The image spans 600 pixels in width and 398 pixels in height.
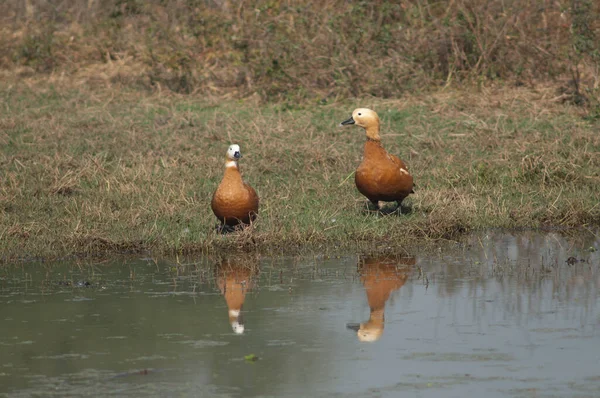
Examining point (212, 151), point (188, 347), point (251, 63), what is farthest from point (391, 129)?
point (188, 347)

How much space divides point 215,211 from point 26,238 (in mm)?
1560

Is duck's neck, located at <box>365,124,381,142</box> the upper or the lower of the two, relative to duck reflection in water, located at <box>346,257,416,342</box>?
upper

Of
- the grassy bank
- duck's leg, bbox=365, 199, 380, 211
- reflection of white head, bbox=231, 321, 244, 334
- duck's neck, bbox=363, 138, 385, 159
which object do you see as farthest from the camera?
the grassy bank

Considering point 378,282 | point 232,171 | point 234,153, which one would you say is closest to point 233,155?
point 234,153

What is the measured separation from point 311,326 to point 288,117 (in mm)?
8096

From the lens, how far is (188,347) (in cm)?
580

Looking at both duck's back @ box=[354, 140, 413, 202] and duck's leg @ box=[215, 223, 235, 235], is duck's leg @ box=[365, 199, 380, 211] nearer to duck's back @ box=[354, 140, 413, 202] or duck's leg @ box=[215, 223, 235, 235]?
duck's back @ box=[354, 140, 413, 202]

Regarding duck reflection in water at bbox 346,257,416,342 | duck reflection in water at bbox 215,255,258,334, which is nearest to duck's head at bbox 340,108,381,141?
duck reflection in water at bbox 346,257,416,342

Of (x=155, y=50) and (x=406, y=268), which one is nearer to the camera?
(x=406, y=268)

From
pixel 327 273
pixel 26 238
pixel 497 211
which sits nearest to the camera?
pixel 327 273

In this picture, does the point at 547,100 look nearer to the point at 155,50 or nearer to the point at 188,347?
the point at 155,50

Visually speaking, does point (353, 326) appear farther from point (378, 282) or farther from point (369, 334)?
point (378, 282)

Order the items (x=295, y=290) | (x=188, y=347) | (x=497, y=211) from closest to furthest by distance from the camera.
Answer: (x=188, y=347)
(x=295, y=290)
(x=497, y=211)

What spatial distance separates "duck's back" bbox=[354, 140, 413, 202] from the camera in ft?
30.2
